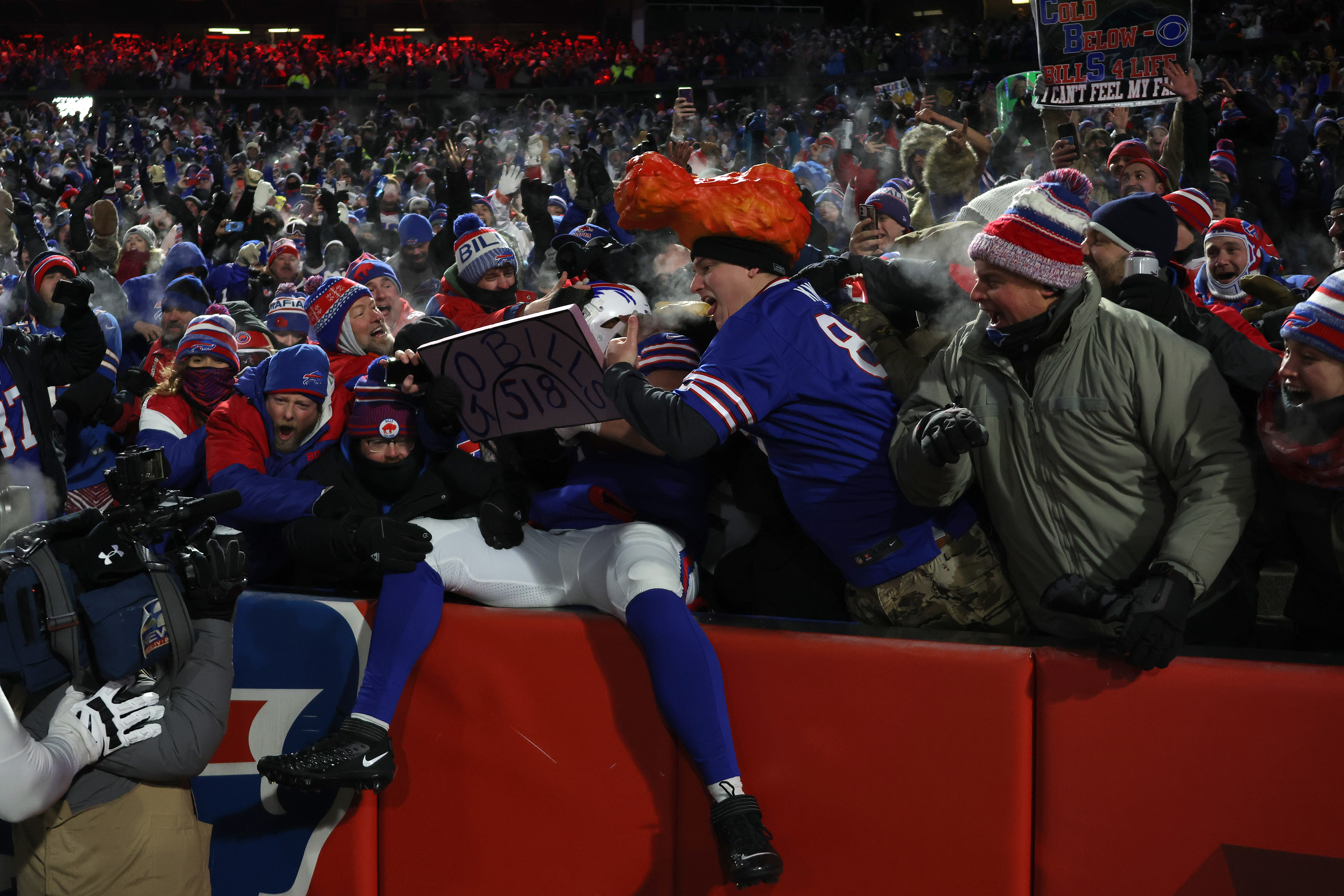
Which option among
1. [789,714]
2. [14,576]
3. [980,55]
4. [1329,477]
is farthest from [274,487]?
[980,55]

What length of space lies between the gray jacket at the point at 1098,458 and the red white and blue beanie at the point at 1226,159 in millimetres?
5800

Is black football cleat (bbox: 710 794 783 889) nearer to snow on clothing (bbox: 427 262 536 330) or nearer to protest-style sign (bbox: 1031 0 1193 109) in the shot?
snow on clothing (bbox: 427 262 536 330)

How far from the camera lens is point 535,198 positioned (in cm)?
786

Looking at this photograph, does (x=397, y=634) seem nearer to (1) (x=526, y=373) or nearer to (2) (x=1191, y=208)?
(1) (x=526, y=373)

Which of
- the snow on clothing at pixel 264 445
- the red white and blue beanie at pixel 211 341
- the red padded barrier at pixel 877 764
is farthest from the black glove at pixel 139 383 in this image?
the red padded barrier at pixel 877 764

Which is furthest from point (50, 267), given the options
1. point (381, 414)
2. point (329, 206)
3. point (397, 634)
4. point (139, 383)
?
point (329, 206)

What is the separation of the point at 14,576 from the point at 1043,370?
2395 mm

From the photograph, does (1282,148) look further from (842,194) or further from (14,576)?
(14,576)

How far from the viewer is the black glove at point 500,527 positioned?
3035 millimetres

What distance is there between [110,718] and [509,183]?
10114 mm

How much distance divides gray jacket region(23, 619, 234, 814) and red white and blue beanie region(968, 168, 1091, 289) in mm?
2090

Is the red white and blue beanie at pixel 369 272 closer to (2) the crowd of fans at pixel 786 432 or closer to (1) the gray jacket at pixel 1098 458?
(2) the crowd of fans at pixel 786 432

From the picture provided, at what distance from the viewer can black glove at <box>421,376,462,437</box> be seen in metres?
3.19

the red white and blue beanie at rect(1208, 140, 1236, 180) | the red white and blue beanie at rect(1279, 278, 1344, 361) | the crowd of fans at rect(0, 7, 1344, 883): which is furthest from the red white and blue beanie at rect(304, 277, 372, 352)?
the red white and blue beanie at rect(1208, 140, 1236, 180)
